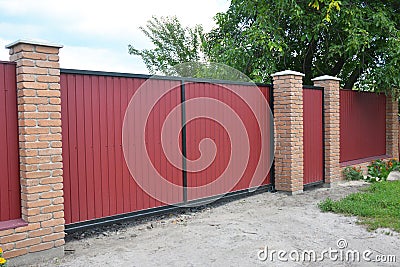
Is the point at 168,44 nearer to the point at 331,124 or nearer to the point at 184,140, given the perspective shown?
the point at 331,124

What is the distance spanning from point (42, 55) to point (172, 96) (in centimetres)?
201

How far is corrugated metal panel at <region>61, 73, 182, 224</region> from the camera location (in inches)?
171

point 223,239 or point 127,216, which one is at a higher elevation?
point 127,216

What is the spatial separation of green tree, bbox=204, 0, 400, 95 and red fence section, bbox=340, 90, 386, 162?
0.44m

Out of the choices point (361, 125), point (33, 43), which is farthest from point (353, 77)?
point (33, 43)

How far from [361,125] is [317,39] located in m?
2.46

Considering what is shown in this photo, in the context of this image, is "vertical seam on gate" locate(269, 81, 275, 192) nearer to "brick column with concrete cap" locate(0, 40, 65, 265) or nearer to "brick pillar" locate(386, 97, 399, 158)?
"brick column with concrete cap" locate(0, 40, 65, 265)

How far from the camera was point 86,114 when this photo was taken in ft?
14.7

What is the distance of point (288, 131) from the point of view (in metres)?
6.96

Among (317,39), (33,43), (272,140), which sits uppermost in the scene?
(317,39)

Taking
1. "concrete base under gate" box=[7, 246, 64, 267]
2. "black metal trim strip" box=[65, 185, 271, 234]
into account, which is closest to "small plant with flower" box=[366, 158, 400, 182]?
"black metal trim strip" box=[65, 185, 271, 234]

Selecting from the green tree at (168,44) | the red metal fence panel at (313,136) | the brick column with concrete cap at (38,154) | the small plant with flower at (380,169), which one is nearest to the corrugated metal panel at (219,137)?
the red metal fence panel at (313,136)

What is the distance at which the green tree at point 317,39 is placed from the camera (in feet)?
29.2

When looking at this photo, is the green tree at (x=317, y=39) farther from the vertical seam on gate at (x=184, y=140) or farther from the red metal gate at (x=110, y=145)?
the red metal gate at (x=110, y=145)
